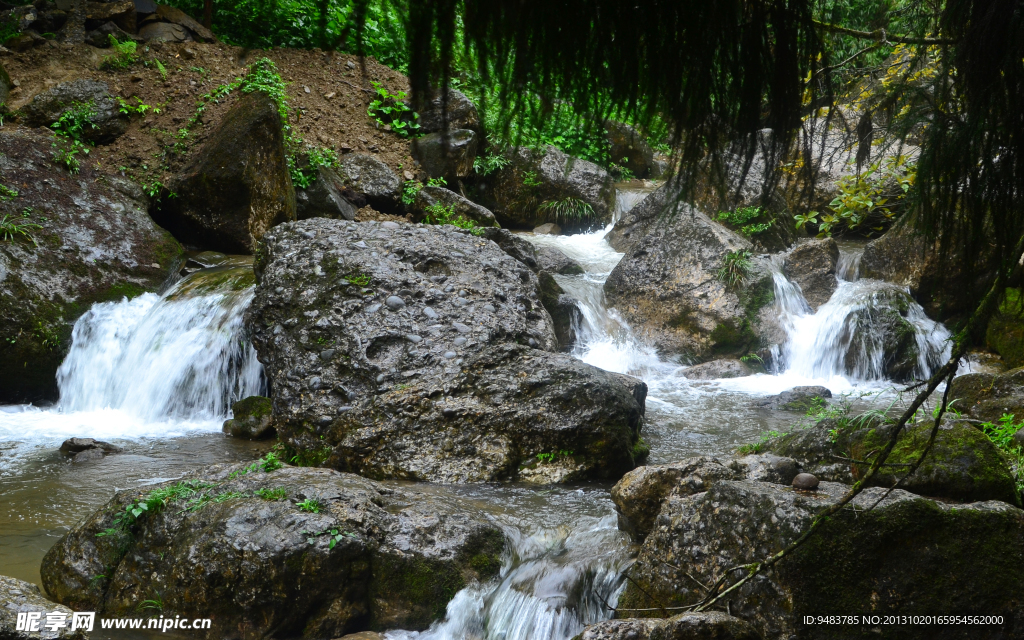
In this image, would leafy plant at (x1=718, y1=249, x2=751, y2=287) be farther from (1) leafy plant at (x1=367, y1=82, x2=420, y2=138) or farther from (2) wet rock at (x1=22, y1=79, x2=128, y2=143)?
(2) wet rock at (x1=22, y1=79, x2=128, y2=143)

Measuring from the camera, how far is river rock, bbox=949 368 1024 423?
17.7ft

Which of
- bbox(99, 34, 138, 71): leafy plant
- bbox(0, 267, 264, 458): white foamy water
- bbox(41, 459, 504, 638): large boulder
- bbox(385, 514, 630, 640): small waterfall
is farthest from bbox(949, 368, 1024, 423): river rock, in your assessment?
bbox(99, 34, 138, 71): leafy plant

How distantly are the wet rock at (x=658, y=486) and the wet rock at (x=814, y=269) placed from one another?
300 inches

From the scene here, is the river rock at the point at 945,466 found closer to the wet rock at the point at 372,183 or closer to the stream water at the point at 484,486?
the stream water at the point at 484,486

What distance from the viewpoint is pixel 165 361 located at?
8.10 metres

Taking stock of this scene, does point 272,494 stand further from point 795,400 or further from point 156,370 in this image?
point 795,400

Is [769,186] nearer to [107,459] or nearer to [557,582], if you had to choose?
[557,582]

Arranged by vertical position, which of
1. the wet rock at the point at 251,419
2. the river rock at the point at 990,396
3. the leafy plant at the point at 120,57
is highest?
the leafy plant at the point at 120,57

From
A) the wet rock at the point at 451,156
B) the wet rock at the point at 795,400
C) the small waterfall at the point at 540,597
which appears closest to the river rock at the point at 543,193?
the wet rock at the point at 451,156

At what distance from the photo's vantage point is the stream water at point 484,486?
385cm

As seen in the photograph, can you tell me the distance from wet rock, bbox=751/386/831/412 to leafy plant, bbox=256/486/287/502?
6024 millimetres

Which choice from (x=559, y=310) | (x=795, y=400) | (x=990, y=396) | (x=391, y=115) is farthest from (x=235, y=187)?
(x=990, y=396)

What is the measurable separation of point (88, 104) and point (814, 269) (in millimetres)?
12338

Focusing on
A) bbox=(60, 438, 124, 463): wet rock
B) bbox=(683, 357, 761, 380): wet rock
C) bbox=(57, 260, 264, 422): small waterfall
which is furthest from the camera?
bbox=(683, 357, 761, 380): wet rock
